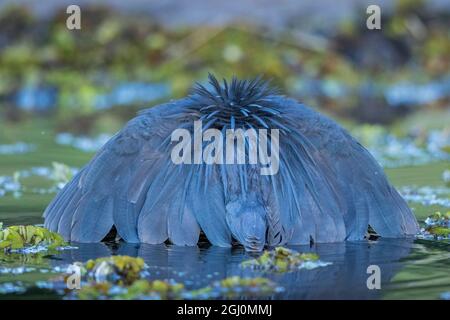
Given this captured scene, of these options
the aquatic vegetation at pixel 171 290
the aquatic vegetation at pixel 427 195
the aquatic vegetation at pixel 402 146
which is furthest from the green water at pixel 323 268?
the aquatic vegetation at pixel 402 146

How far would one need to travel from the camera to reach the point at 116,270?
20.7 feet

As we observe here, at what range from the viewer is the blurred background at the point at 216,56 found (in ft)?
51.5

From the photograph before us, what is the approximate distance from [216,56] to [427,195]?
305 inches

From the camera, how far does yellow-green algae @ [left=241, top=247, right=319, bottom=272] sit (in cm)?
659

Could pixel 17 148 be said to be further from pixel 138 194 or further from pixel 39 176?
pixel 138 194

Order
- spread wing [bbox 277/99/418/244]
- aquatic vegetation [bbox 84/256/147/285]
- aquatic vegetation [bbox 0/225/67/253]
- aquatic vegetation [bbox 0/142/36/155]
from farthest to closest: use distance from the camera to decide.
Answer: aquatic vegetation [bbox 0/142/36/155] → spread wing [bbox 277/99/418/244] → aquatic vegetation [bbox 0/225/67/253] → aquatic vegetation [bbox 84/256/147/285]

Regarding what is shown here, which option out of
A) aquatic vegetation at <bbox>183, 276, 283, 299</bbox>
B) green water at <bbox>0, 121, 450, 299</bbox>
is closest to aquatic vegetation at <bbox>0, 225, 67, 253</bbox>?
green water at <bbox>0, 121, 450, 299</bbox>

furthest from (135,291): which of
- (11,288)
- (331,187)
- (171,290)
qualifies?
(331,187)

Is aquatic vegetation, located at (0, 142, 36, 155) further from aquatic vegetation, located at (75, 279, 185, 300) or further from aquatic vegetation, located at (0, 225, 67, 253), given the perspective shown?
aquatic vegetation, located at (75, 279, 185, 300)

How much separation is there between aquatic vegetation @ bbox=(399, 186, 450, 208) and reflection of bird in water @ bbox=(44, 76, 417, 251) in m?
1.46

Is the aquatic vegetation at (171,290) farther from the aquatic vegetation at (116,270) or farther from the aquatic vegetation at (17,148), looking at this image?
the aquatic vegetation at (17,148)
